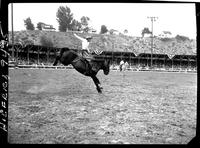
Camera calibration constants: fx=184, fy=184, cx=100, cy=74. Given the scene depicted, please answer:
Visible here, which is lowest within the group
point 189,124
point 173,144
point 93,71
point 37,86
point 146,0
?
point 173,144

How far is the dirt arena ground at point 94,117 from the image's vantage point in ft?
7.96

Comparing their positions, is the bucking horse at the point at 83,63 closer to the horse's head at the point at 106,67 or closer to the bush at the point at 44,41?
the horse's head at the point at 106,67

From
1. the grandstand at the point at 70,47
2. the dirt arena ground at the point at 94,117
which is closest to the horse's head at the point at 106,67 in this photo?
the grandstand at the point at 70,47

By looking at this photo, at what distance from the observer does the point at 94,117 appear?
303 cm

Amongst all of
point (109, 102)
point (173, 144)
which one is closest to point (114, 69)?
point (109, 102)

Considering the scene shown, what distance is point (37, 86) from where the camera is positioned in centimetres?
303

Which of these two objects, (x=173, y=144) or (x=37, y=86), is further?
(x=37, y=86)

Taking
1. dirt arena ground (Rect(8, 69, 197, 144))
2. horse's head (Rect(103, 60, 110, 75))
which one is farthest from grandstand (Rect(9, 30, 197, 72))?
dirt arena ground (Rect(8, 69, 197, 144))

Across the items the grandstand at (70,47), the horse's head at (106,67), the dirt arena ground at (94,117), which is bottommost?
the dirt arena ground at (94,117)

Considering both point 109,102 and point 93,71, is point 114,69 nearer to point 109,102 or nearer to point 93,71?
point 93,71

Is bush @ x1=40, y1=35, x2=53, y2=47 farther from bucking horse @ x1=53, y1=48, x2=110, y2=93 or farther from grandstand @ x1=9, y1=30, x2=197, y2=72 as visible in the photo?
bucking horse @ x1=53, y1=48, x2=110, y2=93

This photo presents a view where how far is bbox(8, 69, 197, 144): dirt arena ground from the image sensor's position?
2426mm

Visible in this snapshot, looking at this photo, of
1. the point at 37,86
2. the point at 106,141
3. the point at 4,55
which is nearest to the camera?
the point at 4,55

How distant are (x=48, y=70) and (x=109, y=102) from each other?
4.89ft
